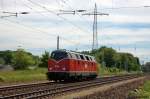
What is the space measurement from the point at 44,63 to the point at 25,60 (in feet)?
111

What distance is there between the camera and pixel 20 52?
13325 cm

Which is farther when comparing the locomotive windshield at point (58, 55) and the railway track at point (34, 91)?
the locomotive windshield at point (58, 55)

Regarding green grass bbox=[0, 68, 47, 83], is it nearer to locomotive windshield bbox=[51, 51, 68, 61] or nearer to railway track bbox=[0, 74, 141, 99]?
locomotive windshield bbox=[51, 51, 68, 61]

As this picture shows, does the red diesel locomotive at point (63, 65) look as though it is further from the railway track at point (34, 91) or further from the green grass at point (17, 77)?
the railway track at point (34, 91)

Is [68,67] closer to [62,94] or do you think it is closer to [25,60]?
[62,94]

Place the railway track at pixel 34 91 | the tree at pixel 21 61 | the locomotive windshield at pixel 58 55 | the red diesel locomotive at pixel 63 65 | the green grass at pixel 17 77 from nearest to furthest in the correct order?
the railway track at pixel 34 91
the red diesel locomotive at pixel 63 65
the locomotive windshield at pixel 58 55
the green grass at pixel 17 77
the tree at pixel 21 61

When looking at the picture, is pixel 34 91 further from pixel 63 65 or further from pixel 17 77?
pixel 17 77

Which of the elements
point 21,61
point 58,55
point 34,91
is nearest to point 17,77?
point 58,55

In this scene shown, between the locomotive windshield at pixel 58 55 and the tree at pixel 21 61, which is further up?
the tree at pixel 21 61

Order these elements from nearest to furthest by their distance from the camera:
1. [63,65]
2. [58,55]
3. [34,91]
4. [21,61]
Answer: [34,91] → [63,65] → [58,55] → [21,61]

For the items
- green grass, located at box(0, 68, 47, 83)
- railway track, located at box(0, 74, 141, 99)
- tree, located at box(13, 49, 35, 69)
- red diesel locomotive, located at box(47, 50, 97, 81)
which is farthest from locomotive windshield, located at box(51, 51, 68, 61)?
tree, located at box(13, 49, 35, 69)

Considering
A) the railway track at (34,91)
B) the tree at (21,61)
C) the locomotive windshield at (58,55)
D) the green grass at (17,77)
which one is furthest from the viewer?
the tree at (21,61)

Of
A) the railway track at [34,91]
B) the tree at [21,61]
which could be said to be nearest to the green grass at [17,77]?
the railway track at [34,91]

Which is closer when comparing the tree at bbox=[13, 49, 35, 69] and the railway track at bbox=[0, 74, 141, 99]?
the railway track at bbox=[0, 74, 141, 99]
